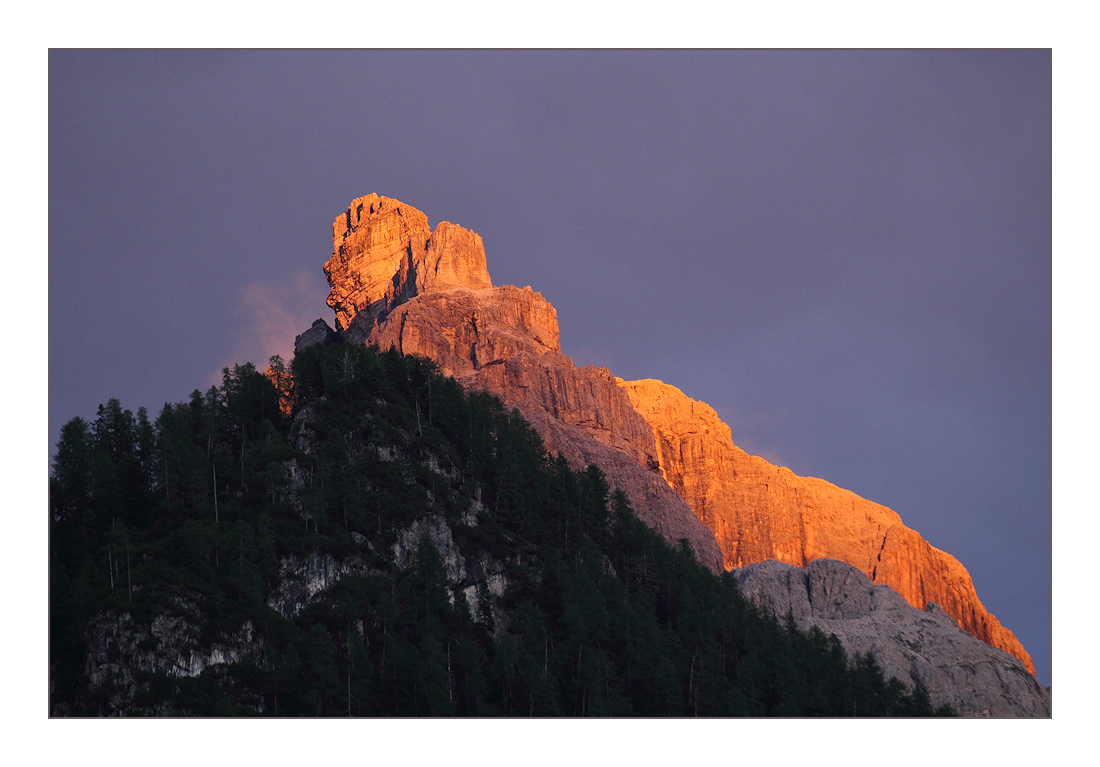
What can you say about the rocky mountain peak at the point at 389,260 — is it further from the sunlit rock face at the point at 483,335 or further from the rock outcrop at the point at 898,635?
the rock outcrop at the point at 898,635

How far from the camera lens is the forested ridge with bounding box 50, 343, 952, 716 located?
58.5m

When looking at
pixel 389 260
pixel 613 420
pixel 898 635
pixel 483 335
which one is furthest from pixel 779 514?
pixel 389 260

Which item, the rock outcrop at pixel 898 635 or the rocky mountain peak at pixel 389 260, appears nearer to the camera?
the rock outcrop at pixel 898 635

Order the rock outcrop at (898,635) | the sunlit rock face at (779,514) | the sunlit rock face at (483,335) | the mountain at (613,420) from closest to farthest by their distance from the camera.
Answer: the rock outcrop at (898,635)
the sunlit rock face at (483,335)
the mountain at (613,420)
the sunlit rock face at (779,514)

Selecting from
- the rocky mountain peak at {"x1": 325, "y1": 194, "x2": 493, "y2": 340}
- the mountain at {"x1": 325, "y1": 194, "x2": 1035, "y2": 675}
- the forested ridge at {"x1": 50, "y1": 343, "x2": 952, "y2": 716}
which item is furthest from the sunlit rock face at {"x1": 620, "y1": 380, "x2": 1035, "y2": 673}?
the forested ridge at {"x1": 50, "y1": 343, "x2": 952, "y2": 716}

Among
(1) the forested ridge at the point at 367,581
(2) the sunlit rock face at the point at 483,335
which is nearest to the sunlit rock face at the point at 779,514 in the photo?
(2) the sunlit rock face at the point at 483,335

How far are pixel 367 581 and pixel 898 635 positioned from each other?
66.0 metres

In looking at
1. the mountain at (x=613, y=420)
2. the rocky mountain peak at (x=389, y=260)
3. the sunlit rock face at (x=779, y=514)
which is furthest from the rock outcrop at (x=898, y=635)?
the rocky mountain peak at (x=389, y=260)

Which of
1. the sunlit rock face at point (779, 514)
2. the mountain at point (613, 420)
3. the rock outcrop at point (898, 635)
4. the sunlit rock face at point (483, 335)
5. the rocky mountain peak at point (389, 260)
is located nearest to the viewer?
the rock outcrop at point (898, 635)

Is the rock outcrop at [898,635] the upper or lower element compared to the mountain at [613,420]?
lower

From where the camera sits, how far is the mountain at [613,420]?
132 m

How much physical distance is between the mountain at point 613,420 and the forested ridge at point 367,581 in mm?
29362

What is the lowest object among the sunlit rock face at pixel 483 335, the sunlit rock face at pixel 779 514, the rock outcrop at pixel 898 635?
the rock outcrop at pixel 898 635
